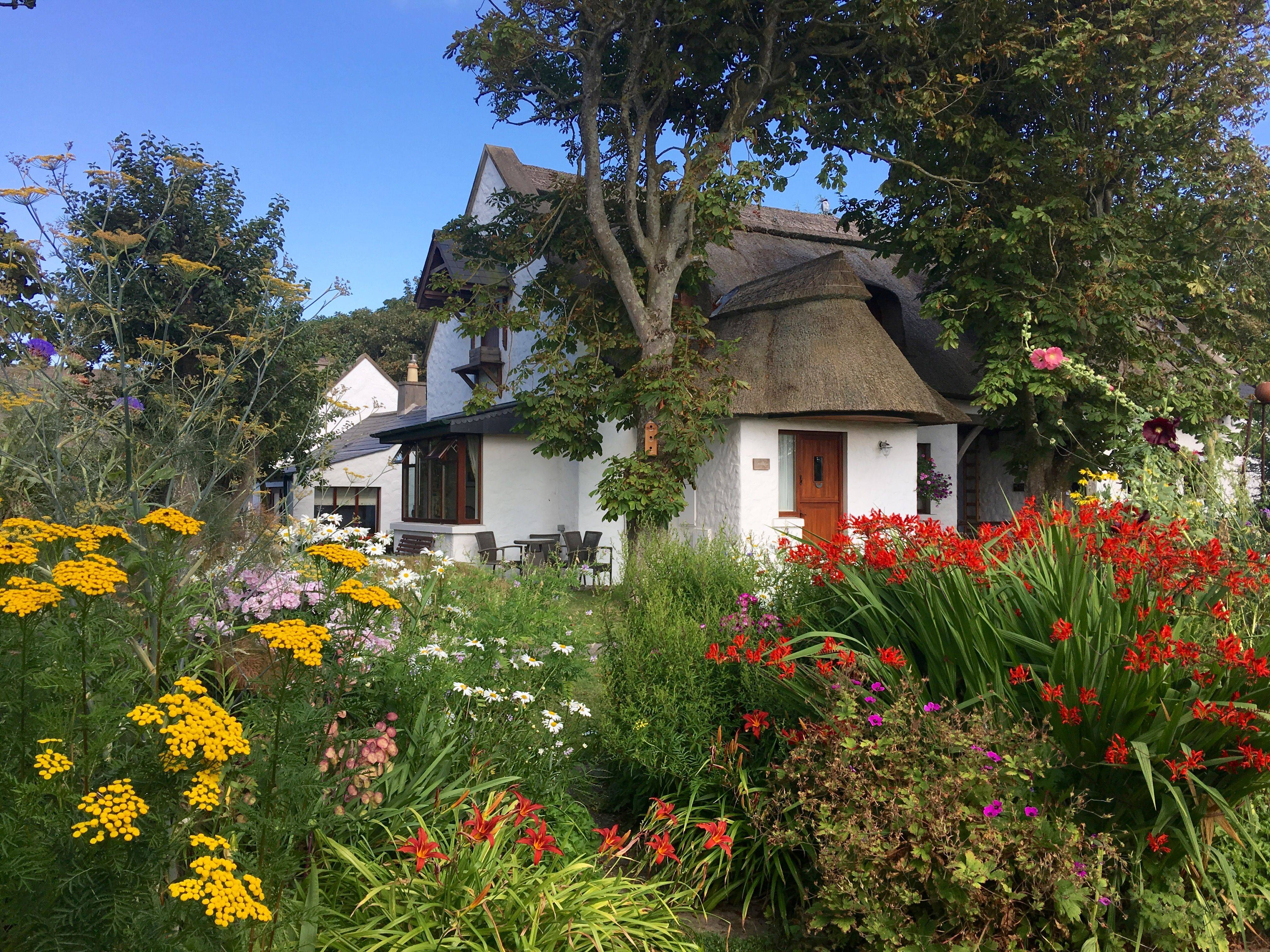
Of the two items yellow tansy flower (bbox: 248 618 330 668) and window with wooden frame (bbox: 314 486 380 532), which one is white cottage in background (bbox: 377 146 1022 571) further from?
yellow tansy flower (bbox: 248 618 330 668)

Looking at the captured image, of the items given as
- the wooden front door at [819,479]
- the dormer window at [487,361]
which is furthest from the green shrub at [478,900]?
the dormer window at [487,361]

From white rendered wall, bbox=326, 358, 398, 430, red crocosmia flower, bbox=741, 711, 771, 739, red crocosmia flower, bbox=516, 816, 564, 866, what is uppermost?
white rendered wall, bbox=326, 358, 398, 430

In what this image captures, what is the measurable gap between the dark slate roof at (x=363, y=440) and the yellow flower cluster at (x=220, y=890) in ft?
68.6

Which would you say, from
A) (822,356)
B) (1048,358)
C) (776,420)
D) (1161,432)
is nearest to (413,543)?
(776,420)

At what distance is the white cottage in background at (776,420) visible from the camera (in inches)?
511

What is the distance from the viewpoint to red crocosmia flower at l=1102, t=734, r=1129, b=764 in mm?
2506

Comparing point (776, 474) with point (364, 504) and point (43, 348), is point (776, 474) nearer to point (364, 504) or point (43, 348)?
point (43, 348)

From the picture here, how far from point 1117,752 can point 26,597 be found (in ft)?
9.11

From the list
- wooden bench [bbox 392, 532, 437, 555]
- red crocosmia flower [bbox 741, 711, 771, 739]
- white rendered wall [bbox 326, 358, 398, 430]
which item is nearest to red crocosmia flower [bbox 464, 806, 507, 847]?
red crocosmia flower [bbox 741, 711, 771, 739]

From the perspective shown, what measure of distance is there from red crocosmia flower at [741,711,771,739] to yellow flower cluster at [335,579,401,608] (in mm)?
1720

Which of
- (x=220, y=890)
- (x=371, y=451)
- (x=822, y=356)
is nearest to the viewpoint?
(x=220, y=890)

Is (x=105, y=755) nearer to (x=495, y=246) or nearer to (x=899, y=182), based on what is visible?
(x=495, y=246)

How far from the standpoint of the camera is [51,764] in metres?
1.49

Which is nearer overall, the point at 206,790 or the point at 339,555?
the point at 206,790
